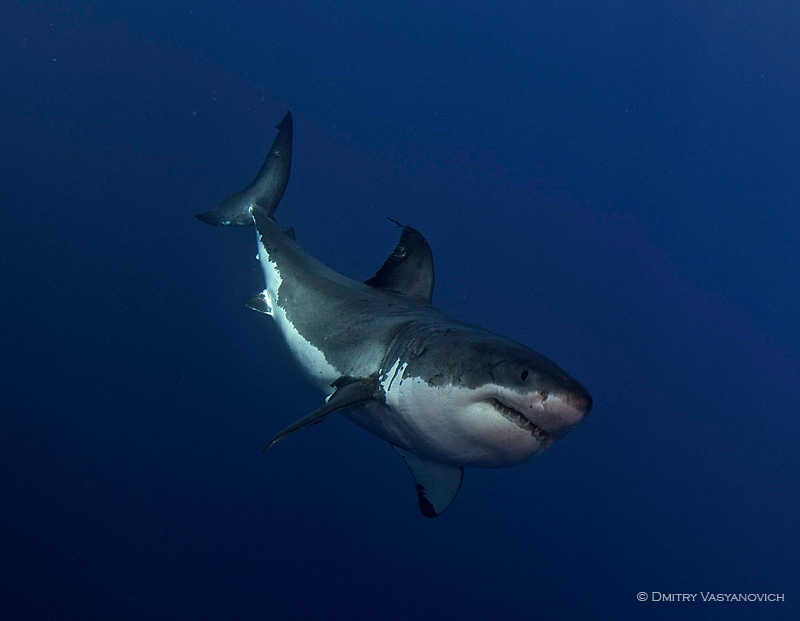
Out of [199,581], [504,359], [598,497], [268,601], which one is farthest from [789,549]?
[504,359]

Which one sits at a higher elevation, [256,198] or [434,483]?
[256,198]

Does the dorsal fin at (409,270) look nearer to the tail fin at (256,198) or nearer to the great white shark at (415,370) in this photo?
the great white shark at (415,370)

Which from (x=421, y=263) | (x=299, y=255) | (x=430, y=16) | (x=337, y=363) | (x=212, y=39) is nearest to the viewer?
(x=337, y=363)

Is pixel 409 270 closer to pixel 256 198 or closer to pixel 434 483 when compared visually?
pixel 434 483

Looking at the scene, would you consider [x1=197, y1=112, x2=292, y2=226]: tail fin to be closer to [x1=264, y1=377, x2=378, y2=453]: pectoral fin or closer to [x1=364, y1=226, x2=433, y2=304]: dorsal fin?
[x1=364, y1=226, x2=433, y2=304]: dorsal fin

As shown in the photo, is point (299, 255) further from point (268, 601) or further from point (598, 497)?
point (598, 497)

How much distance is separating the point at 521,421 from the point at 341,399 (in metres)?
1.26

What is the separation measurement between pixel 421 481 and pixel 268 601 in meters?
4.85

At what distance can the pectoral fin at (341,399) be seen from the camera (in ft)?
9.90

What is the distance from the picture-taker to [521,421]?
2455mm

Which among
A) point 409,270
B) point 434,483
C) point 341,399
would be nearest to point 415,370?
point 341,399

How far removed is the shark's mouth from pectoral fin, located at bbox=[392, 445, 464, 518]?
179 centimetres

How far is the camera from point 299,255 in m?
5.36

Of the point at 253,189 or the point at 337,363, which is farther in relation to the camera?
the point at 253,189
